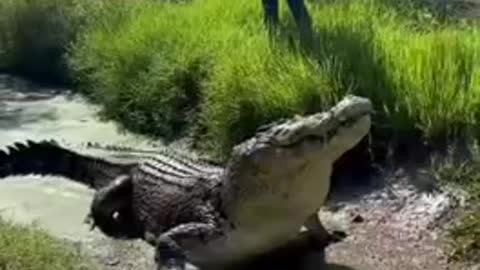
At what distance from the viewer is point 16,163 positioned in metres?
6.29

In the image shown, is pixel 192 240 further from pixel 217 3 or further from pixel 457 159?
pixel 217 3

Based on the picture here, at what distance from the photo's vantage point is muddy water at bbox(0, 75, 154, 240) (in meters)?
5.43

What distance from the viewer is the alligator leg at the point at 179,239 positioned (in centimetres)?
436

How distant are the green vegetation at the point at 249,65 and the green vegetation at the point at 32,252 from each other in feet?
5.34

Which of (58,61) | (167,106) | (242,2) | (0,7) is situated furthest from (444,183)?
(0,7)

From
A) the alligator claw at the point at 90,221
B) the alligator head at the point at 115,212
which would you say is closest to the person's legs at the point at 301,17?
the alligator head at the point at 115,212

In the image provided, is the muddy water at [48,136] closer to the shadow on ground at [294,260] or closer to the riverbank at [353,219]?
the riverbank at [353,219]

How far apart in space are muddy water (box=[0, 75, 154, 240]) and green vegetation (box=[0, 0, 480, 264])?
0.17 meters

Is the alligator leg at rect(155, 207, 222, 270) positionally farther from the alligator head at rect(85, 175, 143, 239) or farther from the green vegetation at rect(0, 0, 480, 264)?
the green vegetation at rect(0, 0, 480, 264)

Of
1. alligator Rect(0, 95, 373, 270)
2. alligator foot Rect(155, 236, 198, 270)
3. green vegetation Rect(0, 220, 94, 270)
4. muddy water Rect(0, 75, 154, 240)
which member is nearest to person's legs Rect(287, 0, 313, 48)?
muddy water Rect(0, 75, 154, 240)

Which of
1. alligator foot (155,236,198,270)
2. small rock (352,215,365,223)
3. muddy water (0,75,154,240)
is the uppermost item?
alligator foot (155,236,198,270)

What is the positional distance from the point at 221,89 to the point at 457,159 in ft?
5.30

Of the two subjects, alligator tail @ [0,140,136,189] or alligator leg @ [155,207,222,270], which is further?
alligator tail @ [0,140,136,189]

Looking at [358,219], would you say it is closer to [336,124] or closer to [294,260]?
[294,260]
